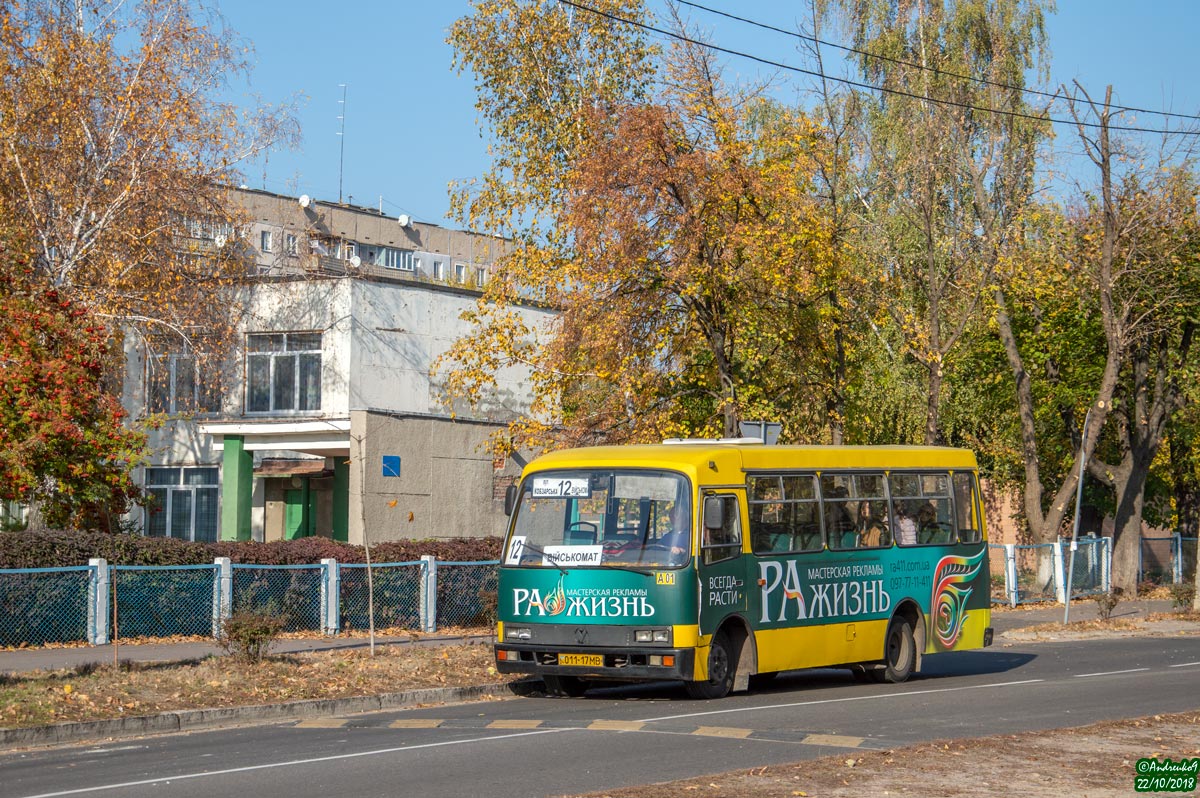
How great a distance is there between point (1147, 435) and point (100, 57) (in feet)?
91.1

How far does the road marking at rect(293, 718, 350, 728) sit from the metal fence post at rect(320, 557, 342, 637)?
706cm

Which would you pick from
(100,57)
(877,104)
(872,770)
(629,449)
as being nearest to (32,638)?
(629,449)

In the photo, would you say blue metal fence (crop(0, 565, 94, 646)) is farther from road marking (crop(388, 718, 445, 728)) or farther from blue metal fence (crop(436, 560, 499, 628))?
road marking (crop(388, 718, 445, 728))

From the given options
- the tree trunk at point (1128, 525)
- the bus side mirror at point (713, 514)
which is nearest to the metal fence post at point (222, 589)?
the bus side mirror at point (713, 514)

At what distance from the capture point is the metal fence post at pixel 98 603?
790 inches

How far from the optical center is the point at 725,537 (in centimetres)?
1625

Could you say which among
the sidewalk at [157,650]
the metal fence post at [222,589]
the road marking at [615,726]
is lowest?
the road marking at [615,726]

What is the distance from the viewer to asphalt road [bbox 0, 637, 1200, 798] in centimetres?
1050

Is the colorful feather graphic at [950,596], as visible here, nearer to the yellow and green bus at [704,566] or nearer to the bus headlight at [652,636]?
the yellow and green bus at [704,566]

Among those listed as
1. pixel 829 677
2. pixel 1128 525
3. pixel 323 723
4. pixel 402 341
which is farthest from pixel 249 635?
pixel 1128 525

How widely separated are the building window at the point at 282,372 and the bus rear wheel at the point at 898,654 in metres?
18.6

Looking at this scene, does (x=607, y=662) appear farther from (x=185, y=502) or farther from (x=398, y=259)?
(x=398, y=259)

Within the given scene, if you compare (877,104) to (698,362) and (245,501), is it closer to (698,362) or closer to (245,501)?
(698,362)

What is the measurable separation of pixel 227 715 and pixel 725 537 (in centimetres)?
556
